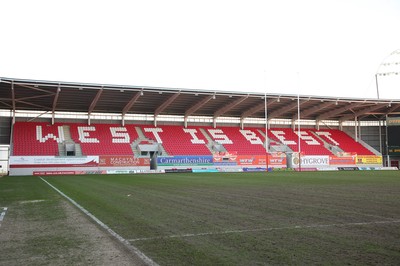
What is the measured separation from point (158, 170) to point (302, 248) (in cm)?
3893

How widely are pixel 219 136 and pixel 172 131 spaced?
688 cm

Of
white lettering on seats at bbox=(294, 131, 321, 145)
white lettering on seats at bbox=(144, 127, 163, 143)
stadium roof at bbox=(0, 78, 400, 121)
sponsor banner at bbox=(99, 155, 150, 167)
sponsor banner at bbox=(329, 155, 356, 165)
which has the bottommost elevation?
sponsor banner at bbox=(329, 155, 356, 165)

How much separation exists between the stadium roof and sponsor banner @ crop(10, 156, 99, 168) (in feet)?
22.9

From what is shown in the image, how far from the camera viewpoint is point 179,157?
4525cm

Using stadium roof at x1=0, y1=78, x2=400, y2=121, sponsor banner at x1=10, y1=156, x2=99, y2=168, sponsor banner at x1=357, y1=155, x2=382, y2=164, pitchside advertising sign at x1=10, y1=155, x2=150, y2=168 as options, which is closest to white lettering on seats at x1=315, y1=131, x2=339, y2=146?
stadium roof at x1=0, y1=78, x2=400, y2=121

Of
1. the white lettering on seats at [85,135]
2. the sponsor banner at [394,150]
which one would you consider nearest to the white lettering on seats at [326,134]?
the sponsor banner at [394,150]

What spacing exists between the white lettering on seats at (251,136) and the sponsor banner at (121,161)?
1746 centimetres

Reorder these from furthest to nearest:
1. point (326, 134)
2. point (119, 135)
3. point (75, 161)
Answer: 1. point (326, 134)
2. point (119, 135)
3. point (75, 161)

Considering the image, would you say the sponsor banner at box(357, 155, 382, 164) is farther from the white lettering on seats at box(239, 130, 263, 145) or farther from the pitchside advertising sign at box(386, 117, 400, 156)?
the white lettering on seats at box(239, 130, 263, 145)

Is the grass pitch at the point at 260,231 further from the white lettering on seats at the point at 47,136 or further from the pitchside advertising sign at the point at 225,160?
the white lettering on seats at the point at 47,136

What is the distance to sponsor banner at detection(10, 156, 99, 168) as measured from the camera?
3938 cm

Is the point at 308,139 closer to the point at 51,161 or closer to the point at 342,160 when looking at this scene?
the point at 342,160

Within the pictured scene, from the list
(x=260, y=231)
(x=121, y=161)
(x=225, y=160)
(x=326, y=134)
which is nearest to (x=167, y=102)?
(x=121, y=161)

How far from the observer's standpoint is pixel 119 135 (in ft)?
163
